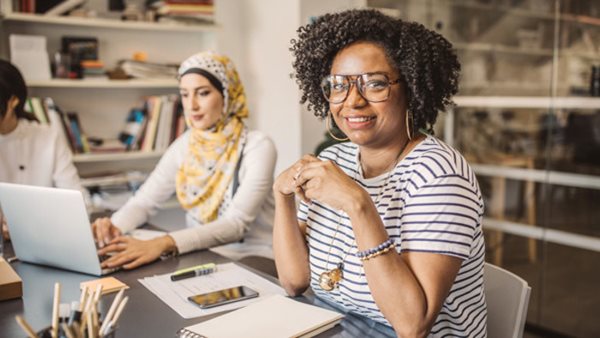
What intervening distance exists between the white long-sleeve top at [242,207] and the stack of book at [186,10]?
130cm

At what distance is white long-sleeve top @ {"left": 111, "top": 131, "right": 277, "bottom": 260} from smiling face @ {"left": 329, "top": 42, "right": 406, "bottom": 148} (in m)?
0.78

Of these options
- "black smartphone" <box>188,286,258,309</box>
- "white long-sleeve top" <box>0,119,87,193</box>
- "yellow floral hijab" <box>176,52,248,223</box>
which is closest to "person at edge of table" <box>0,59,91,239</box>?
"white long-sleeve top" <box>0,119,87,193</box>

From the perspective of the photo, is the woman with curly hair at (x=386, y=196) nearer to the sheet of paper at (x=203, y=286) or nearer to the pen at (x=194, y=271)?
the sheet of paper at (x=203, y=286)

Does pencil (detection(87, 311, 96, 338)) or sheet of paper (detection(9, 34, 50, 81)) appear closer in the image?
pencil (detection(87, 311, 96, 338))

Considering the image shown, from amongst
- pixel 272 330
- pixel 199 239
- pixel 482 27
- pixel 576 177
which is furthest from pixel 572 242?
pixel 272 330

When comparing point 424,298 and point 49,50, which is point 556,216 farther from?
point 49,50

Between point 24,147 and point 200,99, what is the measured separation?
788 millimetres

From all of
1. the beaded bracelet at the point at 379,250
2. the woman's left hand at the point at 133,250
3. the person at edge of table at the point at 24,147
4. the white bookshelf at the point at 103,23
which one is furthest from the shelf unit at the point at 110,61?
the beaded bracelet at the point at 379,250

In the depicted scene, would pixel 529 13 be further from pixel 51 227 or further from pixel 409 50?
pixel 51 227

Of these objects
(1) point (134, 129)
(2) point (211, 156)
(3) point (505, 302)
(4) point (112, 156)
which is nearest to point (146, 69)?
(1) point (134, 129)

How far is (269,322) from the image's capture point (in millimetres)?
1099

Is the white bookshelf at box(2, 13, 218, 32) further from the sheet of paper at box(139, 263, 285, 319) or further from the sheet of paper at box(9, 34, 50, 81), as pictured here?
the sheet of paper at box(139, 263, 285, 319)

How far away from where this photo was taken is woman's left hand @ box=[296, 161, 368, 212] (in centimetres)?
112

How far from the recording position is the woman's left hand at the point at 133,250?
1517mm
